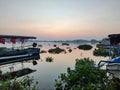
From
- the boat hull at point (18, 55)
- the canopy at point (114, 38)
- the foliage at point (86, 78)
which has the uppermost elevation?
the canopy at point (114, 38)

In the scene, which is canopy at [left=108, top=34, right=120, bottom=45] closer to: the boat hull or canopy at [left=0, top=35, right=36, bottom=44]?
canopy at [left=0, top=35, right=36, bottom=44]

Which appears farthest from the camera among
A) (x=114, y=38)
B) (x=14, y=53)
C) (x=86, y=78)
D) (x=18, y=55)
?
(x=18, y=55)

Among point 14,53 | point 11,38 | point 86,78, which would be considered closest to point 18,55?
point 14,53

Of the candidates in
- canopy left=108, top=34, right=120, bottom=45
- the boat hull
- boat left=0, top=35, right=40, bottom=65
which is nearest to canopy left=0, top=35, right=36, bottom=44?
boat left=0, top=35, right=40, bottom=65

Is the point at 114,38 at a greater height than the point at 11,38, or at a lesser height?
greater

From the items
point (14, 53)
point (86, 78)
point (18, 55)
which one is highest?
point (86, 78)

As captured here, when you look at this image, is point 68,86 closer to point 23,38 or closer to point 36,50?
point 23,38

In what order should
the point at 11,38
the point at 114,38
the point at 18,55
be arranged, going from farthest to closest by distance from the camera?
the point at 18,55 → the point at 11,38 → the point at 114,38

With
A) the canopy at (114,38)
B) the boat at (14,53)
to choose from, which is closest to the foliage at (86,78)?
the canopy at (114,38)

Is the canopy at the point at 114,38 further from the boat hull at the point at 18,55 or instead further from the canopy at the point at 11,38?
the boat hull at the point at 18,55

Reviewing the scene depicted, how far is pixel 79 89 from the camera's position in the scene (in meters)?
10.4

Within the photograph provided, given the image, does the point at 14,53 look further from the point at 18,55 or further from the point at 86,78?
the point at 86,78

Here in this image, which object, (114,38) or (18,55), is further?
(18,55)

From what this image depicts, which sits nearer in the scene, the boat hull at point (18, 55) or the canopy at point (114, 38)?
the canopy at point (114, 38)
